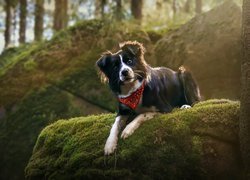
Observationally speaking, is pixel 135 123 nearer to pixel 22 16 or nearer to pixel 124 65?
pixel 124 65

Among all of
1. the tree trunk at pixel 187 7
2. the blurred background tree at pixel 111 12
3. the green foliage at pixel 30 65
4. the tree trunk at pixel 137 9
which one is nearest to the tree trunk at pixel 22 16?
the blurred background tree at pixel 111 12

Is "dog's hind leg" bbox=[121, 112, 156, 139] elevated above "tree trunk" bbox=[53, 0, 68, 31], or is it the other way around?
"tree trunk" bbox=[53, 0, 68, 31]

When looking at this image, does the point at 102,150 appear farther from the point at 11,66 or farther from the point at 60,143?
the point at 11,66

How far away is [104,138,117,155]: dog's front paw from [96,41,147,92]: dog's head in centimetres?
69

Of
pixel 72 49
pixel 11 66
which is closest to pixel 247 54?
pixel 72 49

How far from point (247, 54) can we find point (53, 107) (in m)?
6.92

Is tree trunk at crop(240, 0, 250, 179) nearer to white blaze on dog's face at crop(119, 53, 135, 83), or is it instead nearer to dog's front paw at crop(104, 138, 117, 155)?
white blaze on dog's face at crop(119, 53, 135, 83)

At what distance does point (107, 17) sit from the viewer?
44.3ft

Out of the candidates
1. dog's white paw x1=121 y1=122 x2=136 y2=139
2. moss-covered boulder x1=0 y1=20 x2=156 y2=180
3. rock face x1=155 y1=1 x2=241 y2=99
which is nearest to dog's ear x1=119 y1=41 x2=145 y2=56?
dog's white paw x1=121 y1=122 x2=136 y2=139

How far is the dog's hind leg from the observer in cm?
622

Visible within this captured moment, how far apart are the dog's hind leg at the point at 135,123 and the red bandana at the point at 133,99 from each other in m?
0.17

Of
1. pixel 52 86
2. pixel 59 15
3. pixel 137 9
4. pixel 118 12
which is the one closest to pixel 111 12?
pixel 118 12

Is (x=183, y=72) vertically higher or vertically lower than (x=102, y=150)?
higher

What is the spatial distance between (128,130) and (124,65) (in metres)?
0.86
